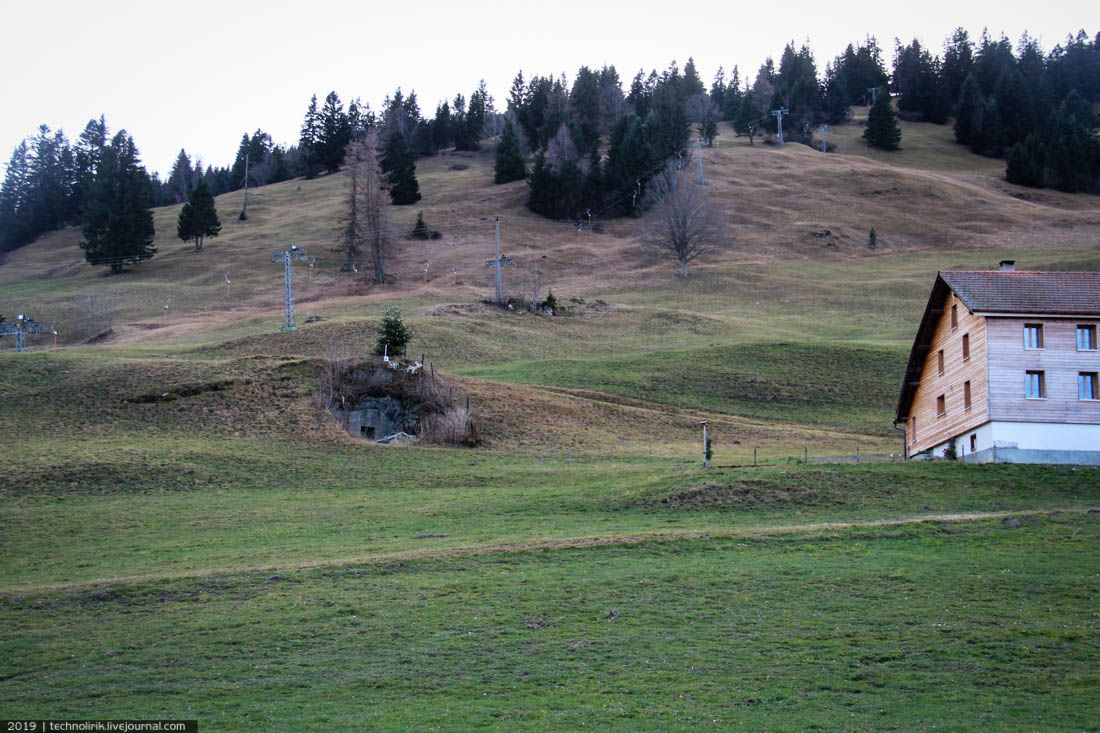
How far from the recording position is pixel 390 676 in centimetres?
1980

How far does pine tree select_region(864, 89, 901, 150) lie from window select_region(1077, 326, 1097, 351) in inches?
5154

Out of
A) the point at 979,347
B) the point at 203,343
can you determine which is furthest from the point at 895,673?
the point at 203,343

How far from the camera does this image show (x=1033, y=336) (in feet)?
133

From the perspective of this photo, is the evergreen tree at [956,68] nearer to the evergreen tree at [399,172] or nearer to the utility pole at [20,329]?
the evergreen tree at [399,172]

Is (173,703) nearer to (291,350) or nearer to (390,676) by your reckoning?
(390,676)

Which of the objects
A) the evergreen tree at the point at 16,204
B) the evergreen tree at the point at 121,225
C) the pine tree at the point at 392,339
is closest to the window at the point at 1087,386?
the pine tree at the point at 392,339

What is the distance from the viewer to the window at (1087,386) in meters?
39.8

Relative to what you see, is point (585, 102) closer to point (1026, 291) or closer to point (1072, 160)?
point (1072, 160)

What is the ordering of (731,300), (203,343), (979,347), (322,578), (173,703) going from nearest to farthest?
(173,703)
(322,578)
(979,347)
(203,343)
(731,300)

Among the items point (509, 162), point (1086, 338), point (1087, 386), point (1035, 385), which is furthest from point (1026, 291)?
point (509, 162)

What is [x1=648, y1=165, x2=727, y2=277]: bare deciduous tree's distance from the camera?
335ft

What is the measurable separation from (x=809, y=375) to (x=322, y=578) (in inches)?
1768

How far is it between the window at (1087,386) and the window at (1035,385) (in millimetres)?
1261

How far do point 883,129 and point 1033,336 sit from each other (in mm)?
132641
